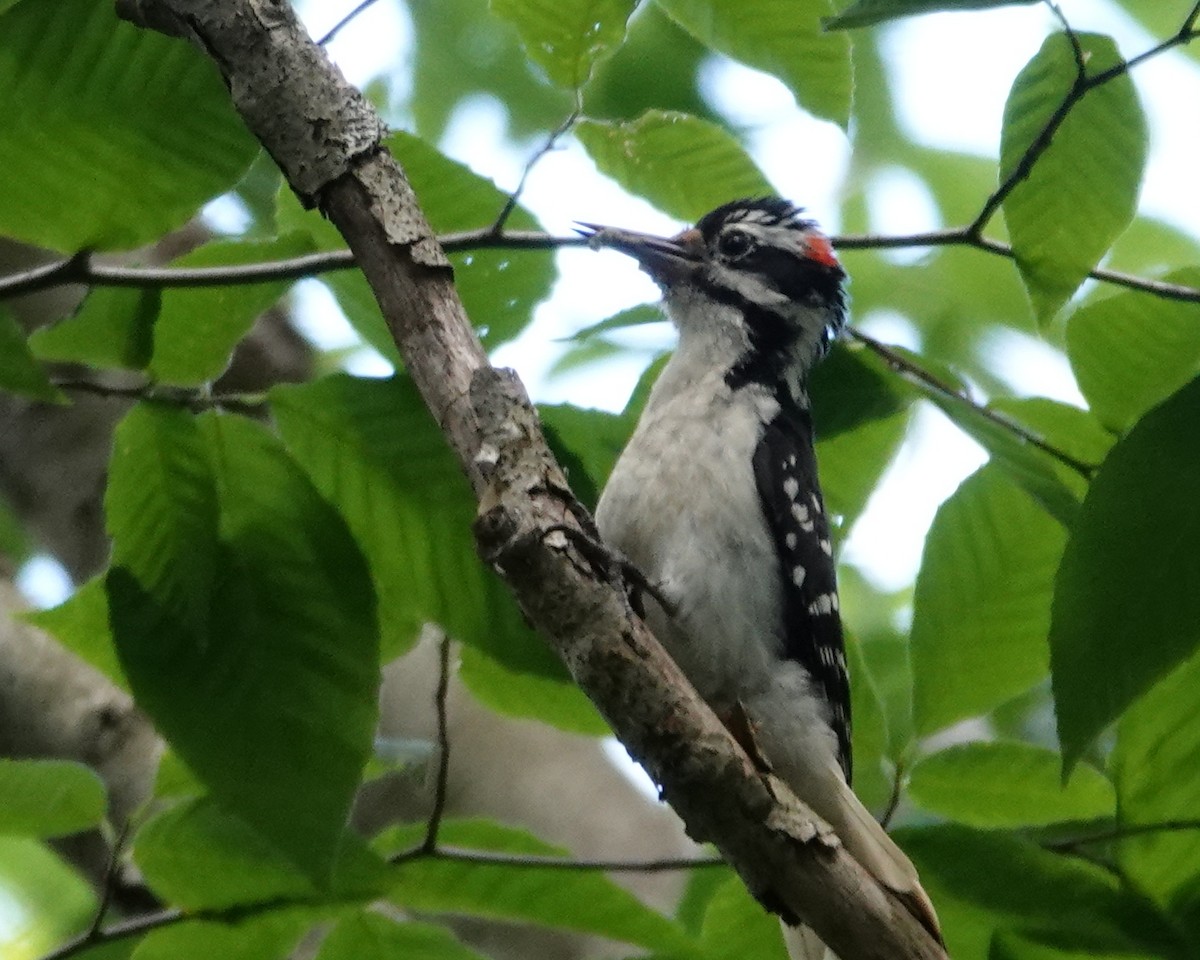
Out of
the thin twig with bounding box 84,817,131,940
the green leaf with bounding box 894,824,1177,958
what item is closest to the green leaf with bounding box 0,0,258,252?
the thin twig with bounding box 84,817,131,940

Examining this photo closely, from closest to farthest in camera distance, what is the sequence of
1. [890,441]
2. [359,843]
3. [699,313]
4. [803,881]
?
[803,881] < [359,843] < [890,441] < [699,313]

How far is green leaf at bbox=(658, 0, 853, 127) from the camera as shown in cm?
235

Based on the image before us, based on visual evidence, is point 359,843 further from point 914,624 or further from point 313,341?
point 313,341

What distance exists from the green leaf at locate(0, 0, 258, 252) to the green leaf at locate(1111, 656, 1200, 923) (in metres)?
1.63

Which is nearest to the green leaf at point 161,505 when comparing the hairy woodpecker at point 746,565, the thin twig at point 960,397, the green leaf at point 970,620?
the hairy woodpecker at point 746,565

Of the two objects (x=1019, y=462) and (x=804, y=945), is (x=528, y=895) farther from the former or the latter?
(x=1019, y=462)

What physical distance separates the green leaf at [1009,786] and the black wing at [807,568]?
505 mm

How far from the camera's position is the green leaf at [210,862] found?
2342 millimetres

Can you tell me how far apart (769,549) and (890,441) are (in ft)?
1.51

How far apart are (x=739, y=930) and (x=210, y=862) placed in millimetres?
918

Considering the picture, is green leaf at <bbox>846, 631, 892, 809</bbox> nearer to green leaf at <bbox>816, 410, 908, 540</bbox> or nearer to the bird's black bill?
green leaf at <bbox>816, 410, 908, 540</bbox>

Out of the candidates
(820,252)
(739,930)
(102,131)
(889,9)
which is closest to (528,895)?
(739,930)

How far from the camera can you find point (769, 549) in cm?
309

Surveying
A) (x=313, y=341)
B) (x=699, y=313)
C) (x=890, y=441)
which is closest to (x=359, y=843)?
(x=890, y=441)
